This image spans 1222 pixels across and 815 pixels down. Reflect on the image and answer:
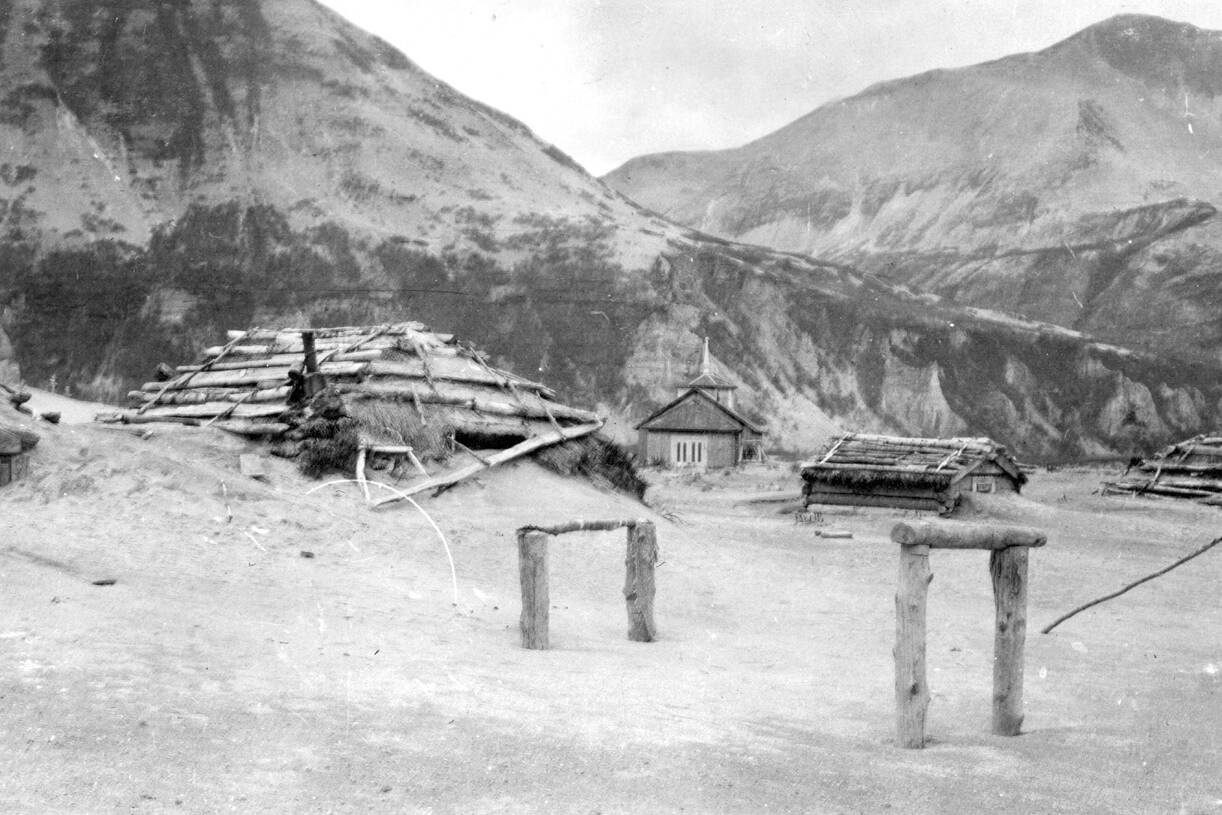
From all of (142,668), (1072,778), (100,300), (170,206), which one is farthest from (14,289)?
(1072,778)

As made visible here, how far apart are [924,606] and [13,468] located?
30.0ft

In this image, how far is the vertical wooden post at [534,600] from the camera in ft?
28.4

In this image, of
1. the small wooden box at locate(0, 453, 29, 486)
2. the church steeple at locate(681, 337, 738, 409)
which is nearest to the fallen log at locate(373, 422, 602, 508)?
the small wooden box at locate(0, 453, 29, 486)

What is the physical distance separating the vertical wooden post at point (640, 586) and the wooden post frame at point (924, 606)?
3493mm

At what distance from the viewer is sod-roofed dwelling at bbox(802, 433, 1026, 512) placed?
21172mm

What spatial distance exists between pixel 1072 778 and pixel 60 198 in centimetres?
5446

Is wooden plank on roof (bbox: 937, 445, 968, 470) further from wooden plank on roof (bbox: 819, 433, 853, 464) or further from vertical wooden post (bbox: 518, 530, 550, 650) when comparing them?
vertical wooden post (bbox: 518, 530, 550, 650)

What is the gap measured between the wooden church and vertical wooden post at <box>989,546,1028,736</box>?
31.1 metres

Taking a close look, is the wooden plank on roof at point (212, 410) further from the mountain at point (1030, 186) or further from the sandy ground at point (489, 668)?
the mountain at point (1030, 186)

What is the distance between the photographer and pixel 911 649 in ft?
20.2

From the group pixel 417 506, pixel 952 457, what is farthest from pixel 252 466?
pixel 952 457

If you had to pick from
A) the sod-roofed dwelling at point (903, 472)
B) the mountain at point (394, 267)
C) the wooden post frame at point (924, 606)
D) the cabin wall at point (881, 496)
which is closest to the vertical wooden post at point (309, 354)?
the sod-roofed dwelling at point (903, 472)

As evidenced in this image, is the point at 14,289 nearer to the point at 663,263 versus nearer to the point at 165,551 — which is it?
the point at 663,263

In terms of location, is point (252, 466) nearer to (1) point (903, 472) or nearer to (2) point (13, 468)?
(2) point (13, 468)
